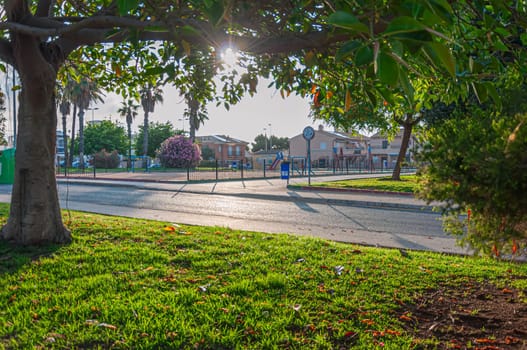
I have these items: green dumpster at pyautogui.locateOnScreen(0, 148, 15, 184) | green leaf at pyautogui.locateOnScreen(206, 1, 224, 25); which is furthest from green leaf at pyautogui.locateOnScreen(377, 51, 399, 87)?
green dumpster at pyautogui.locateOnScreen(0, 148, 15, 184)

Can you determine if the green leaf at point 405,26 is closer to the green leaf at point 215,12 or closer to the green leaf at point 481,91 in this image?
the green leaf at point 215,12

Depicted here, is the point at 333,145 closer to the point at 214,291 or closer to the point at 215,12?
the point at 214,291

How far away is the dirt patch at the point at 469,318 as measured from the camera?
2.84m

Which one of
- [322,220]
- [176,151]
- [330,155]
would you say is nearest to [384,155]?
[330,155]

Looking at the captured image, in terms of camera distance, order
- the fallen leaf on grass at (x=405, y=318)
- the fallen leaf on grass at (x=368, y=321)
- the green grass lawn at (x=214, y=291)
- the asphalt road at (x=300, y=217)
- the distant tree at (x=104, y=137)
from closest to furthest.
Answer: the green grass lawn at (x=214, y=291) → the fallen leaf on grass at (x=368, y=321) → the fallen leaf on grass at (x=405, y=318) → the asphalt road at (x=300, y=217) → the distant tree at (x=104, y=137)

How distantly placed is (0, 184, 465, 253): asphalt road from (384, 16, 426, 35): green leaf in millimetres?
6122

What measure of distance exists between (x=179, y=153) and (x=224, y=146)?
38.0 metres

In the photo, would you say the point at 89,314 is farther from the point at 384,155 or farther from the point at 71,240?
the point at 384,155

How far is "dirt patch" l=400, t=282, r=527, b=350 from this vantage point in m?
2.84

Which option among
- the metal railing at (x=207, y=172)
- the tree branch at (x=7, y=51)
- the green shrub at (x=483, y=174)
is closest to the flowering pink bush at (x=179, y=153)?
the metal railing at (x=207, y=172)

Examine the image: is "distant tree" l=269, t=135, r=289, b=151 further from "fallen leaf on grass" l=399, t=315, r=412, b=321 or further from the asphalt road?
"fallen leaf on grass" l=399, t=315, r=412, b=321

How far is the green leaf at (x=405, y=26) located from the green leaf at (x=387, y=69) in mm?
97

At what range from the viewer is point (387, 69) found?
4.42 ft

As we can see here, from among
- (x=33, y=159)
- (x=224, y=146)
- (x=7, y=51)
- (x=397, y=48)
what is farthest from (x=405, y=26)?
→ (x=224, y=146)
